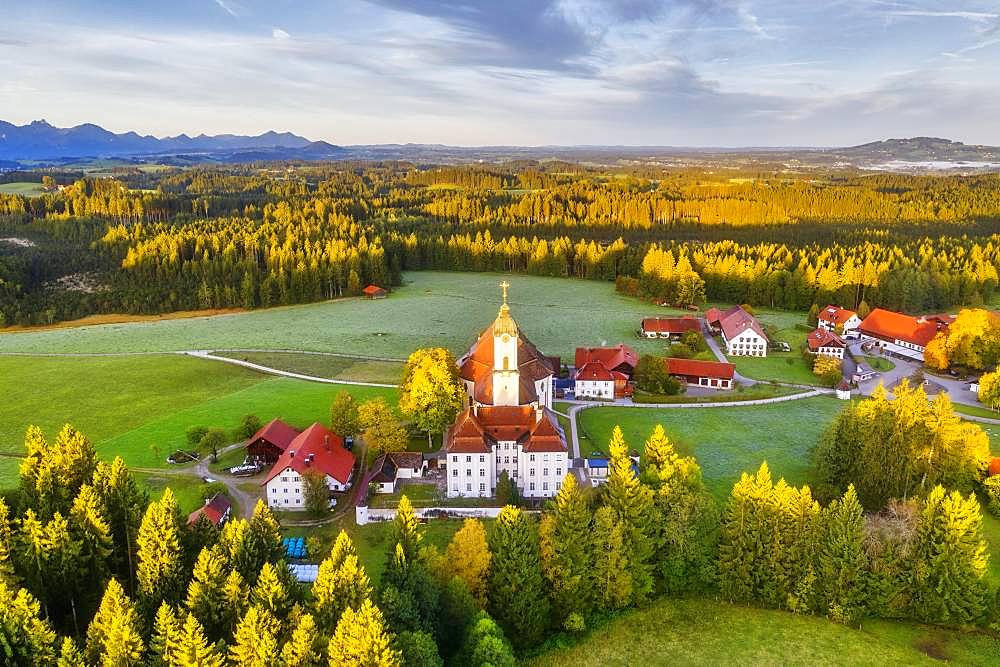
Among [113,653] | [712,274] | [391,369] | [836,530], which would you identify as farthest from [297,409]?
[712,274]

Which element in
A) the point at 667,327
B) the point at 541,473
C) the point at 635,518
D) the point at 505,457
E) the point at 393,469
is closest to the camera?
the point at 635,518

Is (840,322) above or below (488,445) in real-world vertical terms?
above

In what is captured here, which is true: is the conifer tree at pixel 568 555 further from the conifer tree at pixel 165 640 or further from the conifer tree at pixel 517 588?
the conifer tree at pixel 165 640

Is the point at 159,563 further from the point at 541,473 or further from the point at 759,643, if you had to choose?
the point at 759,643

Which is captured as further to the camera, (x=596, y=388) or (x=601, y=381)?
(x=596, y=388)

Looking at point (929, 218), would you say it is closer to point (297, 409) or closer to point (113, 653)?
point (297, 409)

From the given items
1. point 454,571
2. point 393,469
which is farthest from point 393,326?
point 454,571

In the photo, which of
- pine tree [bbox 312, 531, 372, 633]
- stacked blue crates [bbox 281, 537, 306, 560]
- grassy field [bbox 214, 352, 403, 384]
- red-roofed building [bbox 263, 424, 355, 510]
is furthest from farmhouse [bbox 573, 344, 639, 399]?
pine tree [bbox 312, 531, 372, 633]
